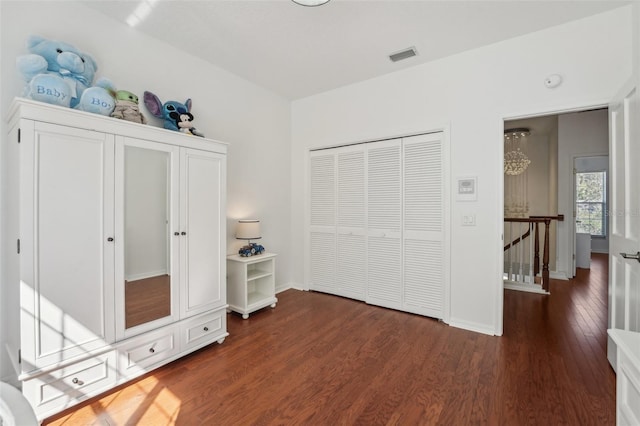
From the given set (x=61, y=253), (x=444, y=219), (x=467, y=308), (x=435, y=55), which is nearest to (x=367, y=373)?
(x=467, y=308)

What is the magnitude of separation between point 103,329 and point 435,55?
374cm

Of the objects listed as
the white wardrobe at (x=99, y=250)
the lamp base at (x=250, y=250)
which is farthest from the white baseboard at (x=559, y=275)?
the white wardrobe at (x=99, y=250)

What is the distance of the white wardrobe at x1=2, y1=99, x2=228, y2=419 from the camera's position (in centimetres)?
162

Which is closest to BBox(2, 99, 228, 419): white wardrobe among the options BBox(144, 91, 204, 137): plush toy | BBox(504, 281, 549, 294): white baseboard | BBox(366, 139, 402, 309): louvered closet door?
BBox(144, 91, 204, 137): plush toy

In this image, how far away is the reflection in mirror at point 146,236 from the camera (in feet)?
6.62

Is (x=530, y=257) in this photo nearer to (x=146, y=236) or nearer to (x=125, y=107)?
(x=146, y=236)

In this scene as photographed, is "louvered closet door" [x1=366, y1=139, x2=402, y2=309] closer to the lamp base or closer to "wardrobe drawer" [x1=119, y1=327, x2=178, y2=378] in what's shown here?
the lamp base

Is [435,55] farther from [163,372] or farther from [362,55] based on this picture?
[163,372]

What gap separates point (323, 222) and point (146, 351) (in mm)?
2489

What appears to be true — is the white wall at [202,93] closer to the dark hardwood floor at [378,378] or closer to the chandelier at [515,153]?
the dark hardwood floor at [378,378]

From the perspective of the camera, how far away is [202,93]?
3.06 metres

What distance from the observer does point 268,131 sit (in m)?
3.87

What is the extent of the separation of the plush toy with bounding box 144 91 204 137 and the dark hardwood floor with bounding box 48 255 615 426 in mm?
2003

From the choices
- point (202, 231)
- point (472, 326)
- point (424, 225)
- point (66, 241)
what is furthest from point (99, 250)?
point (472, 326)
